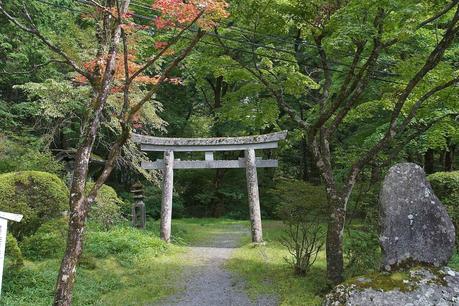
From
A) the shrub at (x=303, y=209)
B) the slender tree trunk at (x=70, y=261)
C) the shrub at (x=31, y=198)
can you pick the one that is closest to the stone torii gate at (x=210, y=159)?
the shrub at (x=303, y=209)

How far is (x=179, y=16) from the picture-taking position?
6480mm

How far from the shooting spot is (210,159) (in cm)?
1388

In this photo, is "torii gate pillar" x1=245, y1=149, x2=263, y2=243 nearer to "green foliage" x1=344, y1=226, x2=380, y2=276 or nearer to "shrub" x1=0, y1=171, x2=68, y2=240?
"green foliage" x1=344, y1=226, x2=380, y2=276

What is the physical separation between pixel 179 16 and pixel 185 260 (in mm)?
6941

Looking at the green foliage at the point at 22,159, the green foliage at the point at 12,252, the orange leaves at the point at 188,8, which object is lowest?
the green foliage at the point at 12,252

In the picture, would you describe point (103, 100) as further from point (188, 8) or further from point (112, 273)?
point (112, 273)

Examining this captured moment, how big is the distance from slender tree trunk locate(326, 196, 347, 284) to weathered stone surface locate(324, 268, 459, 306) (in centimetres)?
174

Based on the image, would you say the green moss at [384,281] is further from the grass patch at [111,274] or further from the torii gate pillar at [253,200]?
the torii gate pillar at [253,200]

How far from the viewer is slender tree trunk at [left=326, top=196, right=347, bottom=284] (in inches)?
304

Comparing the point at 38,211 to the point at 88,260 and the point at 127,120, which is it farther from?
the point at 127,120

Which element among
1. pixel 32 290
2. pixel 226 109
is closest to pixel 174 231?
pixel 226 109

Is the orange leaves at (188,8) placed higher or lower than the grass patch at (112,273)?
higher

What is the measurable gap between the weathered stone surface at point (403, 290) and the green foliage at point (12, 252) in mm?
5156

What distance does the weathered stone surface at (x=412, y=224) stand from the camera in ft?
19.5
